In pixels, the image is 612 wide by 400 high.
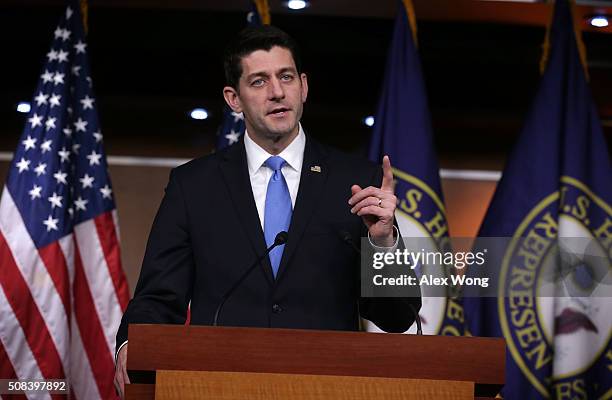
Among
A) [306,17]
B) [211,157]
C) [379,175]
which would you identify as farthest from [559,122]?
[211,157]

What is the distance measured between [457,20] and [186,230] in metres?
2.48

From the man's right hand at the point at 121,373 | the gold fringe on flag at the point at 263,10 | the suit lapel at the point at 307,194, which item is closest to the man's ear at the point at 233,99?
the suit lapel at the point at 307,194

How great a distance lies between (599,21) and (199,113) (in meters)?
2.09

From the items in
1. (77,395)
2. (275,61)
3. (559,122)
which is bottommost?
(77,395)

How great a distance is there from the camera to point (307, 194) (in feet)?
8.61

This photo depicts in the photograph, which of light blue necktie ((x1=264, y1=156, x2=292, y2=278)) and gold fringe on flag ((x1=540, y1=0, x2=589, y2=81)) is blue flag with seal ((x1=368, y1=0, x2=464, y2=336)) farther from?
light blue necktie ((x1=264, y1=156, x2=292, y2=278))

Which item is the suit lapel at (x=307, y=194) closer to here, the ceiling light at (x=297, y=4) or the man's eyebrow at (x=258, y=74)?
the man's eyebrow at (x=258, y=74)

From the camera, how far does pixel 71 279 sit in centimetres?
414

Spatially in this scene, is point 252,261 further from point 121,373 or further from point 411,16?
point 411,16

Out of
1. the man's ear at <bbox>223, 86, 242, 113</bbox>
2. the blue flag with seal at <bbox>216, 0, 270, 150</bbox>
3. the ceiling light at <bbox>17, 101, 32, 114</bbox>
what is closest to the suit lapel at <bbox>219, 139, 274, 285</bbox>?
the man's ear at <bbox>223, 86, 242, 113</bbox>

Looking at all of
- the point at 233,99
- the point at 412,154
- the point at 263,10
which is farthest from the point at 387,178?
the point at 263,10

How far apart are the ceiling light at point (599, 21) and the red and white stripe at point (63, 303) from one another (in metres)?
2.45

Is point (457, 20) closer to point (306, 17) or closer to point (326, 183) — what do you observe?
point (306, 17)

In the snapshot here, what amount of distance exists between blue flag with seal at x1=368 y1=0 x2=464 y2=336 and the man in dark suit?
1455 mm
